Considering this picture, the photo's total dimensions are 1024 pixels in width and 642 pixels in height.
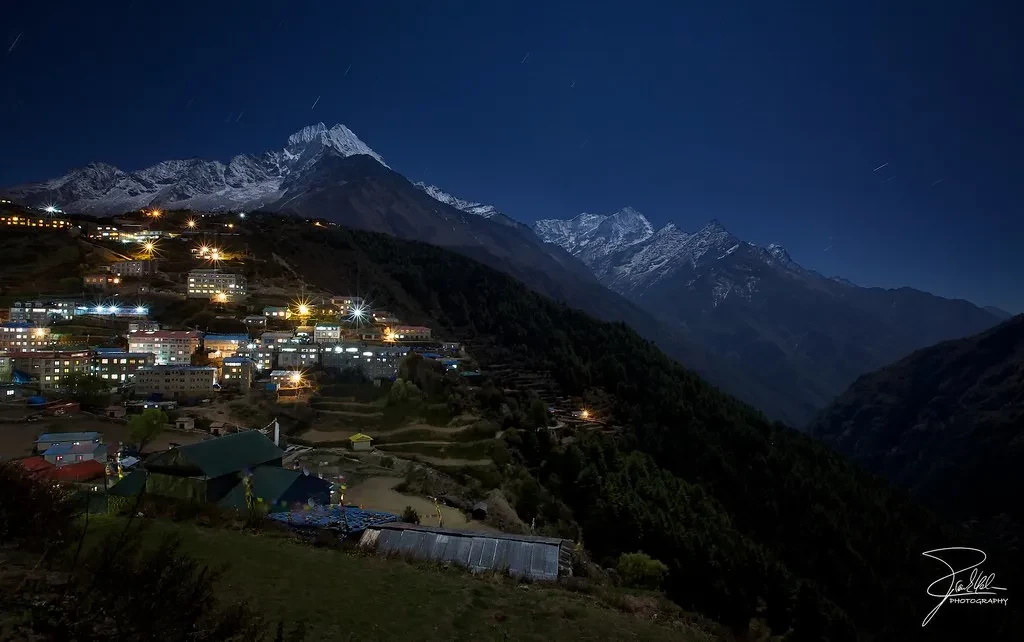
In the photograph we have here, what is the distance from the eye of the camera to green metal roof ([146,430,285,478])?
770 inches

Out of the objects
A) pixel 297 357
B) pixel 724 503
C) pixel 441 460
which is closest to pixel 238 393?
pixel 297 357

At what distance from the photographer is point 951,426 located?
86.4m

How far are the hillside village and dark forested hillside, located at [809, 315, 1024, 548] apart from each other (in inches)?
1900

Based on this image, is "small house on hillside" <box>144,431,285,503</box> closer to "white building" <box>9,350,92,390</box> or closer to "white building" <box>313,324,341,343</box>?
"white building" <box>9,350,92,390</box>

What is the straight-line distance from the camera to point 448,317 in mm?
79438

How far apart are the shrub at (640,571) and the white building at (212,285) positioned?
175 ft

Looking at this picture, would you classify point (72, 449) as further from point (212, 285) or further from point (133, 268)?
point (133, 268)

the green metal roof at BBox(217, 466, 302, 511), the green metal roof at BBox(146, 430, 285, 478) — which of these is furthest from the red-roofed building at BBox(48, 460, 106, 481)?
the green metal roof at BBox(217, 466, 302, 511)

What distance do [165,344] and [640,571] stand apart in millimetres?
41772

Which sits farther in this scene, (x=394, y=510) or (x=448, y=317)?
(x=448, y=317)

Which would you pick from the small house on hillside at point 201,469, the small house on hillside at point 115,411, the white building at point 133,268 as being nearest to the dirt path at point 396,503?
the small house on hillside at point 201,469

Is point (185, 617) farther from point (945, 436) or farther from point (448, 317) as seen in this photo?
point (945, 436)

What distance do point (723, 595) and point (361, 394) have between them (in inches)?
1045

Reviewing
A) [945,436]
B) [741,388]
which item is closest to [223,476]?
[945,436]
